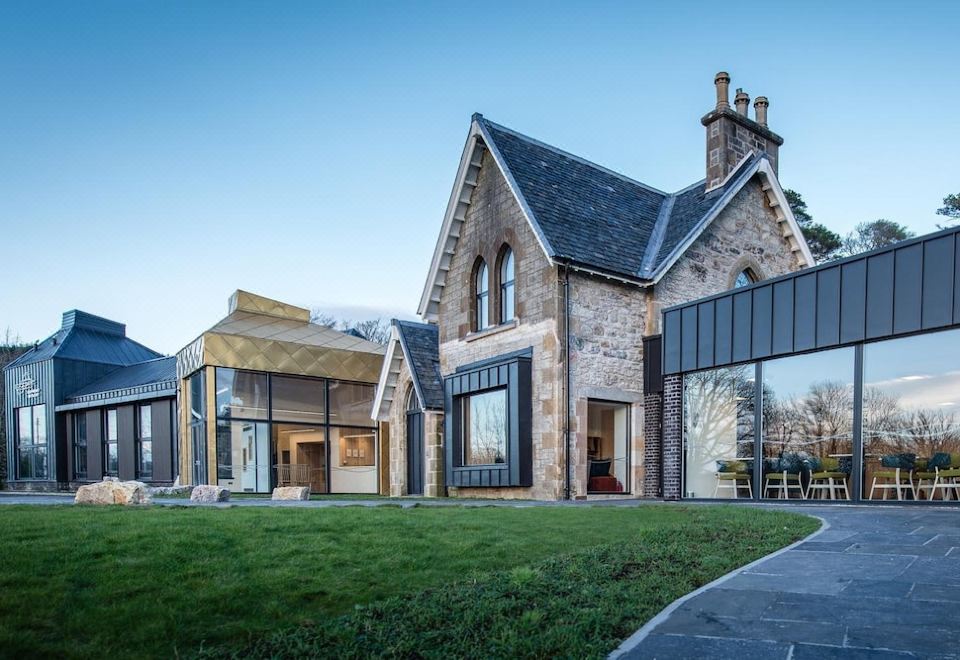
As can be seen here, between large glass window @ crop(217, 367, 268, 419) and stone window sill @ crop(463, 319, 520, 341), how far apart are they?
9.39 meters

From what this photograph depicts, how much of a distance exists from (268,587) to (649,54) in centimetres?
1338

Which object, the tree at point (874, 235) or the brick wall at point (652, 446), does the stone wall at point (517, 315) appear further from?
the tree at point (874, 235)

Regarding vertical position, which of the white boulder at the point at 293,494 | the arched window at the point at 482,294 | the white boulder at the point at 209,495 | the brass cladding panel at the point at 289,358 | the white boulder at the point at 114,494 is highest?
the arched window at the point at 482,294

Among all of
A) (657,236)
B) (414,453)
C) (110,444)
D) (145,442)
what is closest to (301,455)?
(414,453)

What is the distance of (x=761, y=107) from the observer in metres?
22.4

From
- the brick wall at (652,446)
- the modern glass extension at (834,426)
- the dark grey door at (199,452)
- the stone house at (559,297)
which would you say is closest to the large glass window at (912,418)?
the modern glass extension at (834,426)

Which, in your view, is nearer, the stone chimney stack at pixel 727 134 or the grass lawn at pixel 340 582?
the grass lawn at pixel 340 582

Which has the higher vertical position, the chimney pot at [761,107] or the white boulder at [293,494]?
the chimney pot at [761,107]

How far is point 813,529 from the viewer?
894 centimetres

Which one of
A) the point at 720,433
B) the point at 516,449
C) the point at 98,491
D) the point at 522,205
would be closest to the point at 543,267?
the point at 522,205

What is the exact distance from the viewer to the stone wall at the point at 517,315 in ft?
55.8

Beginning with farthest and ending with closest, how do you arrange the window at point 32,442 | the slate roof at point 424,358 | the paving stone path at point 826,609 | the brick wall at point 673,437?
1. the window at point 32,442
2. the slate roof at point 424,358
3. the brick wall at point 673,437
4. the paving stone path at point 826,609

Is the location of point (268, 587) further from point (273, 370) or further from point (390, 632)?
point (273, 370)

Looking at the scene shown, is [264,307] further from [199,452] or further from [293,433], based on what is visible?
[199,452]
